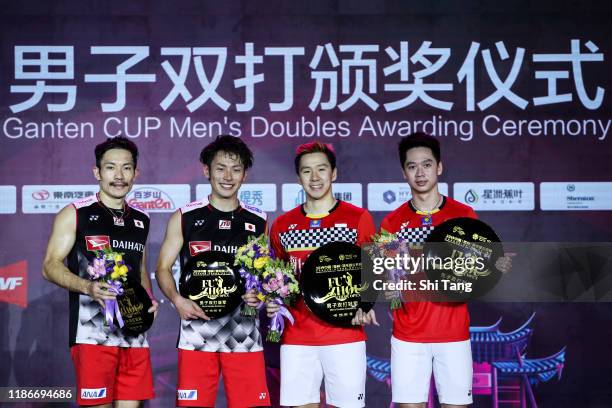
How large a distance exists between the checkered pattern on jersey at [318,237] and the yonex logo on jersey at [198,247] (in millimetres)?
416

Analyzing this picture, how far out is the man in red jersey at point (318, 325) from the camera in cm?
376

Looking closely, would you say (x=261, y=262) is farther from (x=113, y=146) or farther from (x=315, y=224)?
(x=113, y=146)

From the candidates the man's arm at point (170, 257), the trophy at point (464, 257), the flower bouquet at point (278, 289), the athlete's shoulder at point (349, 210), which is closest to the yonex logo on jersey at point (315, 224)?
the athlete's shoulder at point (349, 210)

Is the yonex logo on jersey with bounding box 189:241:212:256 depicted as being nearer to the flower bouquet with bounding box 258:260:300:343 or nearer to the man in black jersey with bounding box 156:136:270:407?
the man in black jersey with bounding box 156:136:270:407

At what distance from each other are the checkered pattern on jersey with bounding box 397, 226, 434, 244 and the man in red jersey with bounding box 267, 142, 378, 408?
6.9 inches

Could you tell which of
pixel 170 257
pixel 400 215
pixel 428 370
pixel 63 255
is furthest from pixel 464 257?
pixel 63 255

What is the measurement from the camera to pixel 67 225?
389 centimetres

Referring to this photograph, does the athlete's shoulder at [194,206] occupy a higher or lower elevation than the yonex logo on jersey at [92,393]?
higher

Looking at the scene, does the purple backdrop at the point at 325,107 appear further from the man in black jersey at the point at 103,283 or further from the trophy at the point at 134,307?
the trophy at the point at 134,307

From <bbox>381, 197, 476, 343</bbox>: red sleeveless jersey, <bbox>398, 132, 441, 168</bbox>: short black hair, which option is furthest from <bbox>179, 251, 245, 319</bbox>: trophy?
<bbox>398, 132, 441, 168</bbox>: short black hair

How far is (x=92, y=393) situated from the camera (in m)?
3.70

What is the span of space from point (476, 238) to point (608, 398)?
82.7 inches

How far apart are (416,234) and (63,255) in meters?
1.82

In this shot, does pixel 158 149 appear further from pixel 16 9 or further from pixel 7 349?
Result: pixel 7 349
